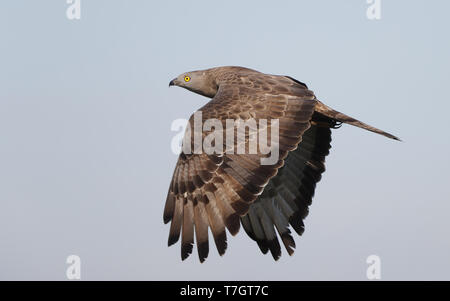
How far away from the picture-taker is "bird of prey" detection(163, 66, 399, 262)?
36.6ft

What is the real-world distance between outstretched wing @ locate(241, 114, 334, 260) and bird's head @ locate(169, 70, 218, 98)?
80.0 inches

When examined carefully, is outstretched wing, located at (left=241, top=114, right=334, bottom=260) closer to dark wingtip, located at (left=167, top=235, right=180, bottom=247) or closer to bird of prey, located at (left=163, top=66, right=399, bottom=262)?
bird of prey, located at (left=163, top=66, right=399, bottom=262)

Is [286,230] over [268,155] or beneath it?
beneath

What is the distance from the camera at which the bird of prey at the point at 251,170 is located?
36.6ft

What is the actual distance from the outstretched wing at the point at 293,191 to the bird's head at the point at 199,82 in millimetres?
2032

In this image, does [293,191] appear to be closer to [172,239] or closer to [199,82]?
[199,82]

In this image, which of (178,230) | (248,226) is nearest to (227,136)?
(178,230)

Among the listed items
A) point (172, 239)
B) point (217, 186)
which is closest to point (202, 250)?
point (172, 239)

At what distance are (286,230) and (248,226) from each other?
2.16 ft

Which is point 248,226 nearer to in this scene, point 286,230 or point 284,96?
point 286,230

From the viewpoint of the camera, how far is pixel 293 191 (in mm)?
14227

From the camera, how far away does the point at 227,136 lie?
38.4ft

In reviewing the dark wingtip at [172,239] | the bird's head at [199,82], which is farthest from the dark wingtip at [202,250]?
the bird's head at [199,82]

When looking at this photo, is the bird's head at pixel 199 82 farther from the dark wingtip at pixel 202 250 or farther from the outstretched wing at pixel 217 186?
the dark wingtip at pixel 202 250
